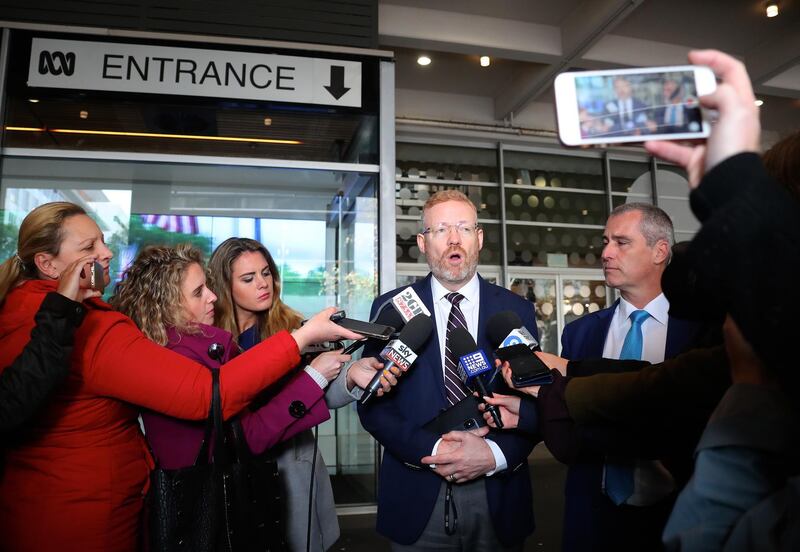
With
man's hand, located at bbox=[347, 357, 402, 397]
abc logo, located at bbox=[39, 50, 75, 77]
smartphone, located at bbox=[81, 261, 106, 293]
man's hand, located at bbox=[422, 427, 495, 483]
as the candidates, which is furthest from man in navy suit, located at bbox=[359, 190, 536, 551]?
abc logo, located at bbox=[39, 50, 75, 77]

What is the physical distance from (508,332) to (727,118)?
1.19 meters

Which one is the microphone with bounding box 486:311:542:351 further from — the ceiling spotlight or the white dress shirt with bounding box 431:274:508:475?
the ceiling spotlight

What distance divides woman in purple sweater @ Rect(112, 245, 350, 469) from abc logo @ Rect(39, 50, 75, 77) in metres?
2.88

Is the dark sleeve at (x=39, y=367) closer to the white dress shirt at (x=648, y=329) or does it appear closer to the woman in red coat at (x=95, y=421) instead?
the woman in red coat at (x=95, y=421)

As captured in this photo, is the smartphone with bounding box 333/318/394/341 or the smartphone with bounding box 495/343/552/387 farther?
the smartphone with bounding box 333/318/394/341

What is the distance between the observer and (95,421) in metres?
1.60

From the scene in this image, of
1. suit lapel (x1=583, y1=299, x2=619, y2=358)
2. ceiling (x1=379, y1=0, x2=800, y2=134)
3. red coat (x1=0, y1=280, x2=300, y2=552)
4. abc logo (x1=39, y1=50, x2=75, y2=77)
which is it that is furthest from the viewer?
ceiling (x1=379, y1=0, x2=800, y2=134)

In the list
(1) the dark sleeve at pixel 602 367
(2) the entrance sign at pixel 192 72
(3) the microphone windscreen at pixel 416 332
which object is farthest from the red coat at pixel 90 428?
(2) the entrance sign at pixel 192 72

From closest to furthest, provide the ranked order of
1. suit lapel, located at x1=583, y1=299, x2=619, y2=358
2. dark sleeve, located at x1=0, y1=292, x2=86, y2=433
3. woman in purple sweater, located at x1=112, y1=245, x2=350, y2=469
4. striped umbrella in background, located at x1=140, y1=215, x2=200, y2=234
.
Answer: dark sleeve, located at x1=0, y1=292, x2=86, y2=433, woman in purple sweater, located at x1=112, y1=245, x2=350, y2=469, suit lapel, located at x1=583, y1=299, x2=619, y2=358, striped umbrella in background, located at x1=140, y1=215, x2=200, y2=234

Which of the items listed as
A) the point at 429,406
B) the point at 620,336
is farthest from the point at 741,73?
the point at 620,336

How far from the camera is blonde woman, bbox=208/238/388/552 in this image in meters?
2.17

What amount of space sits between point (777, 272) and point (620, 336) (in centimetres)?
168

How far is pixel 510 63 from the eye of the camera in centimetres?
713

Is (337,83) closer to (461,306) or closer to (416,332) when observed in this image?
(461,306)
